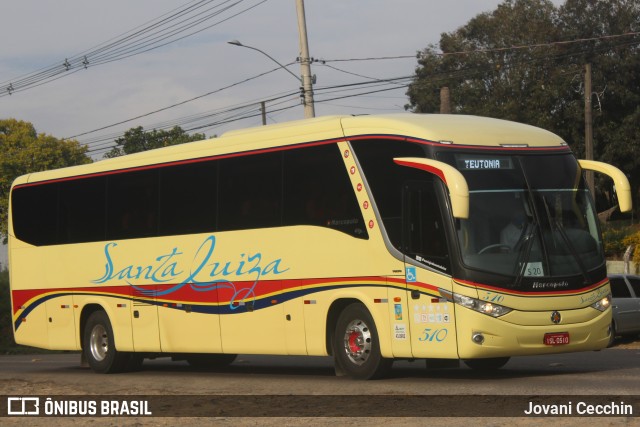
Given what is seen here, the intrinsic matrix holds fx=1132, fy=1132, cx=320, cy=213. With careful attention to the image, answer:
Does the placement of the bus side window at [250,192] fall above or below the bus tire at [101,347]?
above

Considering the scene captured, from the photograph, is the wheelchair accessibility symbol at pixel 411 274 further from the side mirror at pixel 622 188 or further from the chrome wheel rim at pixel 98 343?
the chrome wheel rim at pixel 98 343

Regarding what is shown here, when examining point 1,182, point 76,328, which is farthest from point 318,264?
point 1,182

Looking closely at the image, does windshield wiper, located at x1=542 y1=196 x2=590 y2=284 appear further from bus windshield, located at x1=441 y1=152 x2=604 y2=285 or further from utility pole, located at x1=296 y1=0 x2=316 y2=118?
utility pole, located at x1=296 y1=0 x2=316 y2=118

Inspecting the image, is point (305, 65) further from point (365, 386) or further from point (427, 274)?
point (365, 386)

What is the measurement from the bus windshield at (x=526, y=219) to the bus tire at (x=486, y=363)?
251cm

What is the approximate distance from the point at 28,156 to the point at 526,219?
260 ft

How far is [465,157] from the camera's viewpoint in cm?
1505

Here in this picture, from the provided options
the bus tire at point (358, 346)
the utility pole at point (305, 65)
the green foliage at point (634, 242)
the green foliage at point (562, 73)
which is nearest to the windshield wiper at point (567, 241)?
the bus tire at point (358, 346)

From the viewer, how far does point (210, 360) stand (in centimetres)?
2158

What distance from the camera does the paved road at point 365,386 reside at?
12086mm

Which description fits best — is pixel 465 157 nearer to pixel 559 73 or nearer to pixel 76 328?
pixel 76 328

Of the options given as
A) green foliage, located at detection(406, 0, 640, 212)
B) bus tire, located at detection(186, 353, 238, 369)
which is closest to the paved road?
bus tire, located at detection(186, 353, 238, 369)

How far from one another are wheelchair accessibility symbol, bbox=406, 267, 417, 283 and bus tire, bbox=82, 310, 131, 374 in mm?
7513

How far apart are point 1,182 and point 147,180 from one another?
69.7 meters
